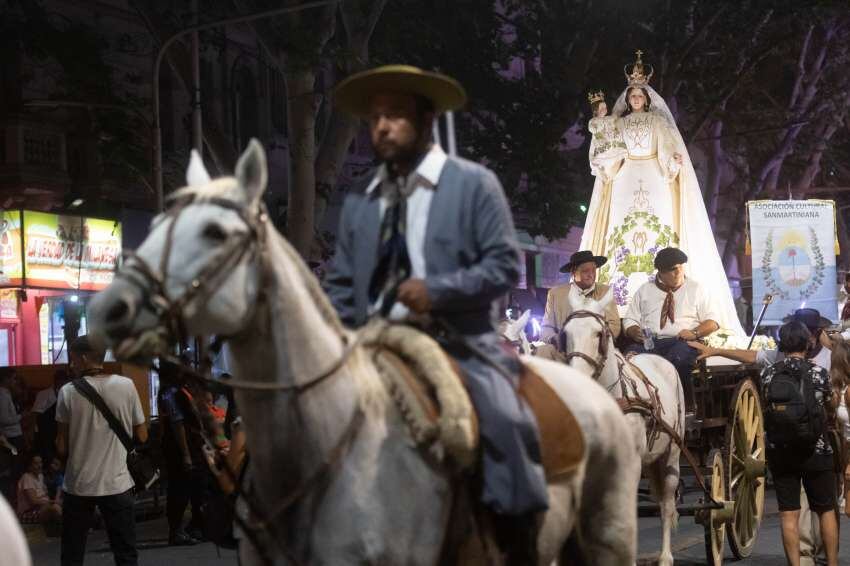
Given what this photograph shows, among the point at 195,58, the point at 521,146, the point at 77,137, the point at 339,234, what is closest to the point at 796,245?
the point at 521,146

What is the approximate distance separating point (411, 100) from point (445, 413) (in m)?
1.25

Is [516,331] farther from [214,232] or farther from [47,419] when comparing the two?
[214,232]

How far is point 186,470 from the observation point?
49.8 ft

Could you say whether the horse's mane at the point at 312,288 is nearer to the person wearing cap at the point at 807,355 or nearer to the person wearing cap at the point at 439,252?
the person wearing cap at the point at 439,252

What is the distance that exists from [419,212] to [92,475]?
236 inches

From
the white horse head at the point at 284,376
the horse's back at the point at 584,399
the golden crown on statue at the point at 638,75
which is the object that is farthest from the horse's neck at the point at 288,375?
the golden crown on statue at the point at 638,75

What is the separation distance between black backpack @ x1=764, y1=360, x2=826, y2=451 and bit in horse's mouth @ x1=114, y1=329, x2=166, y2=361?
273 inches

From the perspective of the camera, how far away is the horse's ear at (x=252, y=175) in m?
4.75

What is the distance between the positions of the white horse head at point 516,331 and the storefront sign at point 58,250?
35.3 feet

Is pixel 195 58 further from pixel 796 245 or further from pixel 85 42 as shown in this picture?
pixel 796 245

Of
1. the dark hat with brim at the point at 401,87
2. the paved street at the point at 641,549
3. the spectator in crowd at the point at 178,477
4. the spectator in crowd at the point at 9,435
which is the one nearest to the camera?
the dark hat with brim at the point at 401,87

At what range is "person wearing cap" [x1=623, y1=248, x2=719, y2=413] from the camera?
12969mm

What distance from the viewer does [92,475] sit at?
34.8 feet

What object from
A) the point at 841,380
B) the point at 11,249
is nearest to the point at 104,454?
the point at 841,380
